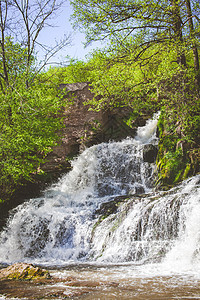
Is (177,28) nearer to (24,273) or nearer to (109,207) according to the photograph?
(109,207)

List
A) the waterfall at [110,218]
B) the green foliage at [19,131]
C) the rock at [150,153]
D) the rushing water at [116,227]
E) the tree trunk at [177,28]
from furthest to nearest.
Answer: the rock at [150,153] < the tree trunk at [177,28] < the green foliage at [19,131] < the waterfall at [110,218] < the rushing water at [116,227]

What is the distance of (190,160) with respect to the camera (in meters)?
11.1

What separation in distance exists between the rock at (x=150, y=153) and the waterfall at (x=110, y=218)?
0.26 meters

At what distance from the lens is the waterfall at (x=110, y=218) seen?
7180mm

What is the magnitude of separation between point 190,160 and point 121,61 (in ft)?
16.6

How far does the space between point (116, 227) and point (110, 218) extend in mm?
749

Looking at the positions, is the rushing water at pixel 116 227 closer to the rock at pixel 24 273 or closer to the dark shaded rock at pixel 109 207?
the dark shaded rock at pixel 109 207

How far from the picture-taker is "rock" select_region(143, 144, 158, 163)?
13172 mm

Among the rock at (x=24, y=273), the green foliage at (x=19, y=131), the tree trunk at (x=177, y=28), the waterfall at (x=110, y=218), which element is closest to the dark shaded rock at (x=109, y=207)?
the waterfall at (x=110, y=218)

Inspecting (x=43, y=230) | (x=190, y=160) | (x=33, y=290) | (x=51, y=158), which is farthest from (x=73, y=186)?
(x=33, y=290)

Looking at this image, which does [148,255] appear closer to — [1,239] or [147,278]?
[147,278]

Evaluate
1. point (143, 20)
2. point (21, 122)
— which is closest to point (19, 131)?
point (21, 122)

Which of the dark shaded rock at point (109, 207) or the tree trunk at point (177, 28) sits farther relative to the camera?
the tree trunk at point (177, 28)

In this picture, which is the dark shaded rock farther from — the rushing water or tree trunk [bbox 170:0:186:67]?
tree trunk [bbox 170:0:186:67]
